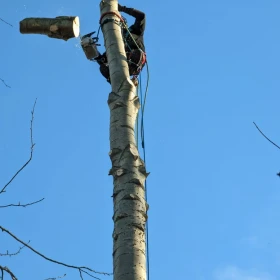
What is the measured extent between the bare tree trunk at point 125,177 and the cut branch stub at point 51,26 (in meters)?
0.68

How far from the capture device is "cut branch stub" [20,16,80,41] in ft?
17.3

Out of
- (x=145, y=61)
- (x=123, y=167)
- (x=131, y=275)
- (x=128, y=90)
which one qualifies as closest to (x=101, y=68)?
(x=145, y=61)

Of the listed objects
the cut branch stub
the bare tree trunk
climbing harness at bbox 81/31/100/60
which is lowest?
the bare tree trunk

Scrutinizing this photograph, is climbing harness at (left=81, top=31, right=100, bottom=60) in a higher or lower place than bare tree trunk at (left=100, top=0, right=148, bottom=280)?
higher

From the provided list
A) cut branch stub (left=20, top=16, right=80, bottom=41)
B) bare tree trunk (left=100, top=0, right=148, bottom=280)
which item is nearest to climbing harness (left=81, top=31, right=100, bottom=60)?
cut branch stub (left=20, top=16, right=80, bottom=41)

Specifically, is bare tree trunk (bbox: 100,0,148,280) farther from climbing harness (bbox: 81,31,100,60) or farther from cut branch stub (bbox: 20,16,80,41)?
climbing harness (bbox: 81,31,100,60)

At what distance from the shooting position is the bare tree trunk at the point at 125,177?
3.31m

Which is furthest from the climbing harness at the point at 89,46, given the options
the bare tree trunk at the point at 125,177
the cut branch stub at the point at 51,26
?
the bare tree trunk at the point at 125,177

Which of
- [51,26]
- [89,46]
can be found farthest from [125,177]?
[89,46]

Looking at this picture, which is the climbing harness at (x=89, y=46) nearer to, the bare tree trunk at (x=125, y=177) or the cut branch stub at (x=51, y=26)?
the cut branch stub at (x=51, y=26)

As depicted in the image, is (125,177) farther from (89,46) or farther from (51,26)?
(89,46)

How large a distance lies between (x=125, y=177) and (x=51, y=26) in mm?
1976

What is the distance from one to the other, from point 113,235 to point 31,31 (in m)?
2.36

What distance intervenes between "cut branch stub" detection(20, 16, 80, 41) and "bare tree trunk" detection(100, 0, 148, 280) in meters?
0.68
